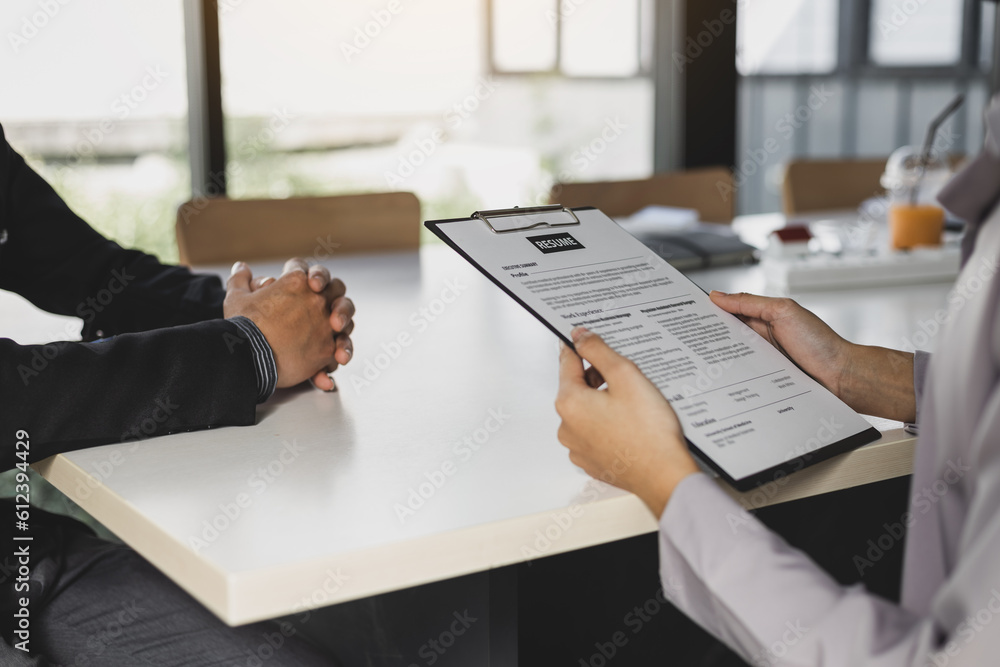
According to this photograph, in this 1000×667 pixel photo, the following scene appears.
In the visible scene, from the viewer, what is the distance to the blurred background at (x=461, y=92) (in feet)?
9.46

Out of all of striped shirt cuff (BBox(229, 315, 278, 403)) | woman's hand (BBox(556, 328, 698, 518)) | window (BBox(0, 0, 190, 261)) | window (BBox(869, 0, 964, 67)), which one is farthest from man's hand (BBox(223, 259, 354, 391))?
window (BBox(869, 0, 964, 67))

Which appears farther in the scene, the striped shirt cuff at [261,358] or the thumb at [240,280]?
the thumb at [240,280]

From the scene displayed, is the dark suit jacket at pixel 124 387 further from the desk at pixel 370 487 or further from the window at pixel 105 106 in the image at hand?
the window at pixel 105 106

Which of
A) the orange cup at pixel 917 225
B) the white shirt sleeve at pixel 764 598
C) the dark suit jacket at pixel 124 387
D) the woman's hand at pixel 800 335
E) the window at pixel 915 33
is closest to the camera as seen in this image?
the white shirt sleeve at pixel 764 598

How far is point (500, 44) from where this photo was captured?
3572mm

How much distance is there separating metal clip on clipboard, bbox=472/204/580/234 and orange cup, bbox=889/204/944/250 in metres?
1.20

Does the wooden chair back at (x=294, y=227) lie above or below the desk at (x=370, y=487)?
above

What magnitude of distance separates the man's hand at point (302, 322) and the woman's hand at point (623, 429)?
0.34 meters

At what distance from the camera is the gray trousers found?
0.97 metres

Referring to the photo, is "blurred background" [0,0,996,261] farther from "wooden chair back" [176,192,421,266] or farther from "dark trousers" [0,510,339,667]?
"dark trousers" [0,510,339,667]

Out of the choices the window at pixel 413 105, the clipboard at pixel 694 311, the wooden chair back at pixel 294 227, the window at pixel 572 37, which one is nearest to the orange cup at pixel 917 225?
the wooden chair back at pixel 294 227

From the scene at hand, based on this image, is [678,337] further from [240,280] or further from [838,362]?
[240,280]

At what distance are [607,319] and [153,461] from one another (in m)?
0.39

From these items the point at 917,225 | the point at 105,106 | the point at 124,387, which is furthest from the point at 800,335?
the point at 105,106
